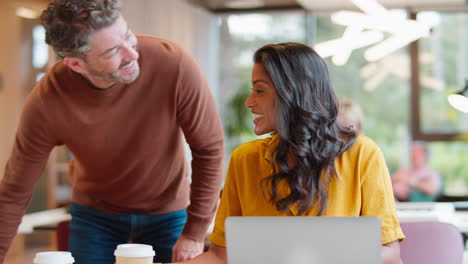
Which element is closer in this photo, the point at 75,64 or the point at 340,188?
the point at 340,188

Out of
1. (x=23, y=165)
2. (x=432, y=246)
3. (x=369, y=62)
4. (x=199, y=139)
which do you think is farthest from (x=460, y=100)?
(x=369, y=62)

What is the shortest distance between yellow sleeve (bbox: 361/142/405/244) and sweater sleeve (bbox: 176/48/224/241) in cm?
59

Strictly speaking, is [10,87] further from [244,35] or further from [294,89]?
[244,35]

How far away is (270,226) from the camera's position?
1.32m

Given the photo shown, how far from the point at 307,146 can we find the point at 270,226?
0.53 m

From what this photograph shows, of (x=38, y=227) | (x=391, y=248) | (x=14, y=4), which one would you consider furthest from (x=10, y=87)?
(x=391, y=248)

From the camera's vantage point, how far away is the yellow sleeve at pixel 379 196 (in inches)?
66.6

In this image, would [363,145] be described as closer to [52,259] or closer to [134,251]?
[134,251]

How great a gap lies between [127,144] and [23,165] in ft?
1.10

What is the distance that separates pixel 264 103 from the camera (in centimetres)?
184

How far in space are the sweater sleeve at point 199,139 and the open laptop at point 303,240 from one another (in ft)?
2.68

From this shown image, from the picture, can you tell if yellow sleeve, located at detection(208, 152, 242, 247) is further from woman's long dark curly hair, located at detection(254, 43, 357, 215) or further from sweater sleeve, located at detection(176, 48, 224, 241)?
sweater sleeve, located at detection(176, 48, 224, 241)

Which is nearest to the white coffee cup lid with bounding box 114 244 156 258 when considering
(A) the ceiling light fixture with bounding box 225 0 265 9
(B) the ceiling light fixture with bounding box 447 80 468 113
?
(B) the ceiling light fixture with bounding box 447 80 468 113

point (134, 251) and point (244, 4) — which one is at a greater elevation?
point (244, 4)
